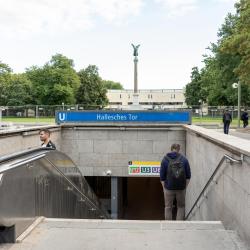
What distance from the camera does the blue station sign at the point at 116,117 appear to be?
16.9 metres

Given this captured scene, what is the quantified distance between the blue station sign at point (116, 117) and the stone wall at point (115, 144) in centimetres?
46

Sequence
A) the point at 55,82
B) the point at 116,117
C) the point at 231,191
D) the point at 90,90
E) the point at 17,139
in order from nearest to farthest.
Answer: the point at 231,191 < the point at 17,139 < the point at 116,117 < the point at 55,82 < the point at 90,90

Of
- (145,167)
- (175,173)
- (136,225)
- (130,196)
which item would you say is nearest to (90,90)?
(130,196)

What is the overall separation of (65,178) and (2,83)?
73.5 m

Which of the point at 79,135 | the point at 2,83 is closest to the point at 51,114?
the point at 79,135

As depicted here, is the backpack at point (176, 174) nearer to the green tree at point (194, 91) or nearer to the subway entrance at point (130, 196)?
the subway entrance at point (130, 196)

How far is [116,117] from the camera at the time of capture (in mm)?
17109

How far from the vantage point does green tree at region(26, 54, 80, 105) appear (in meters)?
83.6

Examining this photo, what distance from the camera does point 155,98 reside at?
119562mm

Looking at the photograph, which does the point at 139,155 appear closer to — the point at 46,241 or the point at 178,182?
the point at 178,182

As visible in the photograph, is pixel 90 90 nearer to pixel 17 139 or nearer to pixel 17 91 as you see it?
pixel 17 91

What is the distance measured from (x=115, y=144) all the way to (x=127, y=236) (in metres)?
12.0

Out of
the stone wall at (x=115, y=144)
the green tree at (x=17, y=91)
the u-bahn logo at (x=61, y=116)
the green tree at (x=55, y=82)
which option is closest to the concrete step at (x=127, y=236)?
the stone wall at (x=115, y=144)

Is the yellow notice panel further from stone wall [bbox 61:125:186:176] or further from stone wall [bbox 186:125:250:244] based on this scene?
stone wall [bbox 186:125:250:244]
